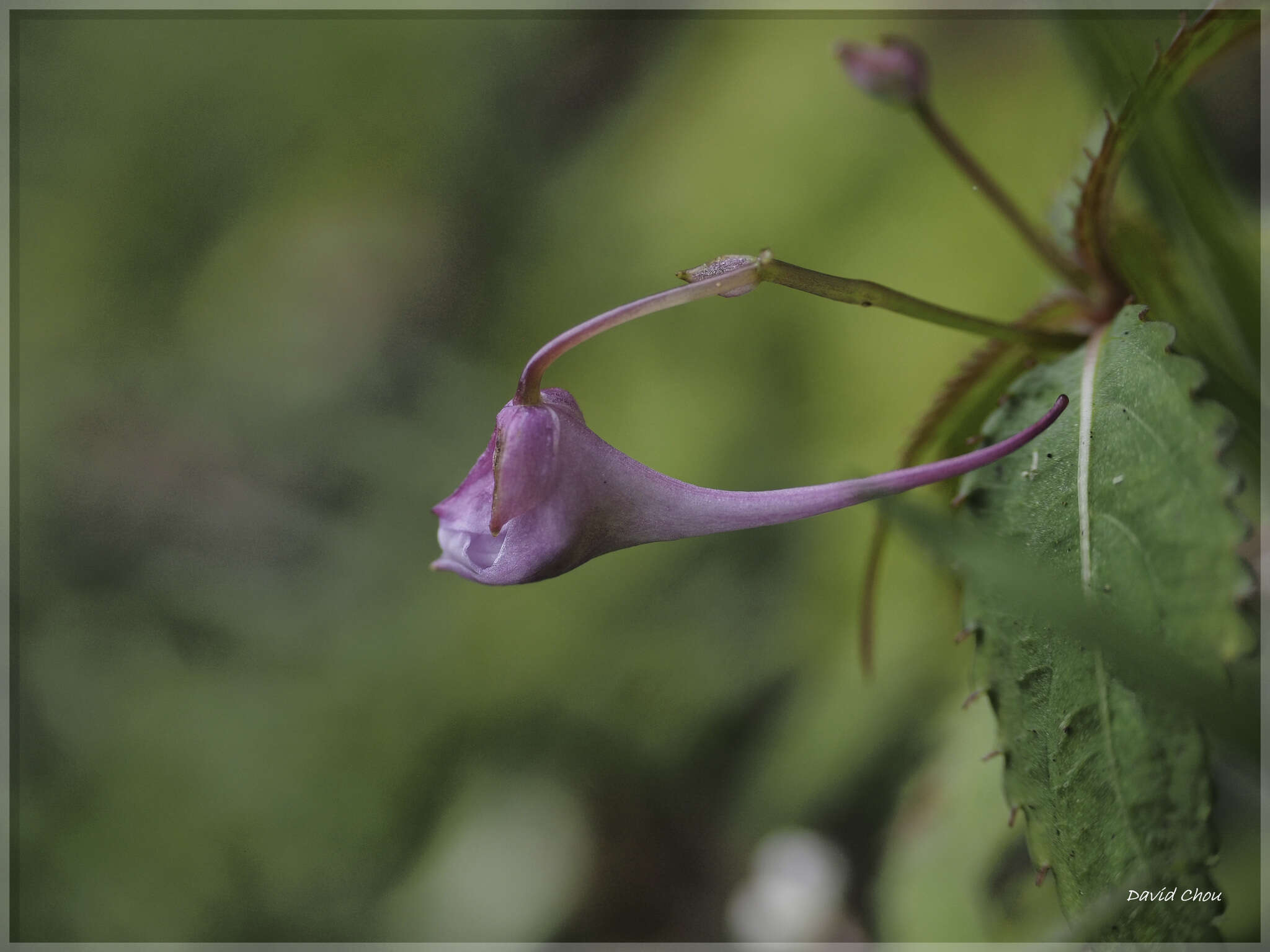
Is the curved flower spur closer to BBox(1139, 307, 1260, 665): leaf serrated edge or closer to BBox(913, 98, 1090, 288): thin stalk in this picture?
BBox(1139, 307, 1260, 665): leaf serrated edge

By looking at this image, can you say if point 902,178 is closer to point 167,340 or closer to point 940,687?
point 940,687

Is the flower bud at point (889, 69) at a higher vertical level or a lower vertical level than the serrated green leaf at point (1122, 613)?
higher

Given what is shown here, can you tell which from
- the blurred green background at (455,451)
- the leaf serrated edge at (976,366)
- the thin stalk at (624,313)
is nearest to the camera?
the thin stalk at (624,313)

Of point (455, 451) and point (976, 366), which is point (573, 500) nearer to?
point (976, 366)

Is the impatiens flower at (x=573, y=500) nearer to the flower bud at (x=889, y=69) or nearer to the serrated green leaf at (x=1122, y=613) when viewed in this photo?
the serrated green leaf at (x=1122, y=613)

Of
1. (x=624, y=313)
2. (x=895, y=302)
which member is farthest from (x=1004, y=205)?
(x=624, y=313)

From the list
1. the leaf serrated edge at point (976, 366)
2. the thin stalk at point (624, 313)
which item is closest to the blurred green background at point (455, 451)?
the leaf serrated edge at point (976, 366)

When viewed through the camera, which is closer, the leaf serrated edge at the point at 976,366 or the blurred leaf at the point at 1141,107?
the blurred leaf at the point at 1141,107
